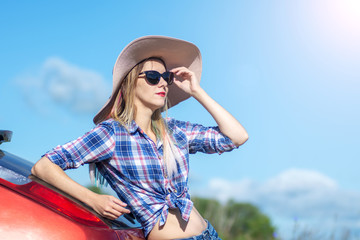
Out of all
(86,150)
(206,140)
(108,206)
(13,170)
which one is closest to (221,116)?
(206,140)

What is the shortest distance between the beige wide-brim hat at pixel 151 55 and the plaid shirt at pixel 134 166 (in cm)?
33

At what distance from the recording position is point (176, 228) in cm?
249

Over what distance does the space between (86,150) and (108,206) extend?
1.48 ft

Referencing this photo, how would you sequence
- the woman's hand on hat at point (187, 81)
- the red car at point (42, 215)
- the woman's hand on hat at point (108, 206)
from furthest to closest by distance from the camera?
1. the woman's hand on hat at point (187, 81)
2. the woman's hand on hat at point (108, 206)
3. the red car at point (42, 215)

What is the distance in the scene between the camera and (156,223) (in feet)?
8.07

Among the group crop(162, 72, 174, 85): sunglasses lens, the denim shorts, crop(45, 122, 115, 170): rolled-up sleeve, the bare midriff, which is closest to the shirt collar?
crop(45, 122, 115, 170): rolled-up sleeve

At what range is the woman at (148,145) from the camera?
2.40m

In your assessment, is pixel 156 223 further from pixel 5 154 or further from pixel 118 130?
pixel 5 154

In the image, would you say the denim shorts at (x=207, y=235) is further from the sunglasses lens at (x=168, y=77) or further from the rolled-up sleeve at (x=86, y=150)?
the sunglasses lens at (x=168, y=77)

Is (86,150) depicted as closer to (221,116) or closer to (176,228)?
(176,228)

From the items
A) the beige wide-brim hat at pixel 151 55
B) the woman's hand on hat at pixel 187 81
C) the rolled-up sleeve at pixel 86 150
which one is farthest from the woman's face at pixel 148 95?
the rolled-up sleeve at pixel 86 150

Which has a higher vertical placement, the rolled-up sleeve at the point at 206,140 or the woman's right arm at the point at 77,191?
the rolled-up sleeve at the point at 206,140

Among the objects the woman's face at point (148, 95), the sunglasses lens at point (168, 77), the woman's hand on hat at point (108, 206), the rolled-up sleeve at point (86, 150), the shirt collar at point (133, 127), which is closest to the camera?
the woman's hand on hat at point (108, 206)

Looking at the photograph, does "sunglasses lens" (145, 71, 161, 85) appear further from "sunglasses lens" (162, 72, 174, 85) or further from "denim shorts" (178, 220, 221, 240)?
"denim shorts" (178, 220, 221, 240)
